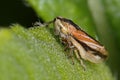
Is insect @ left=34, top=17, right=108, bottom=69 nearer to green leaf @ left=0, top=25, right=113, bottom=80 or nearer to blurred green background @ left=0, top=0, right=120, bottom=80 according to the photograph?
green leaf @ left=0, top=25, right=113, bottom=80

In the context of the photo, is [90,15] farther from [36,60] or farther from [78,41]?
[36,60]

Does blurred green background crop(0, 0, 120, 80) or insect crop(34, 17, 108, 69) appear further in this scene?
blurred green background crop(0, 0, 120, 80)

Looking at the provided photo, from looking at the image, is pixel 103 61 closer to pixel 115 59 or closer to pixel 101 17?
pixel 115 59

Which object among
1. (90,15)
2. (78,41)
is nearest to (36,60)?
(78,41)

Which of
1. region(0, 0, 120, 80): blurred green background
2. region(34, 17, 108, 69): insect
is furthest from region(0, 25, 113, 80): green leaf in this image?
region(0, 0, 120, 80): blurred green background

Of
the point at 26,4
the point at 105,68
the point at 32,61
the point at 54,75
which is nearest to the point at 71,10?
the point at 26,4
